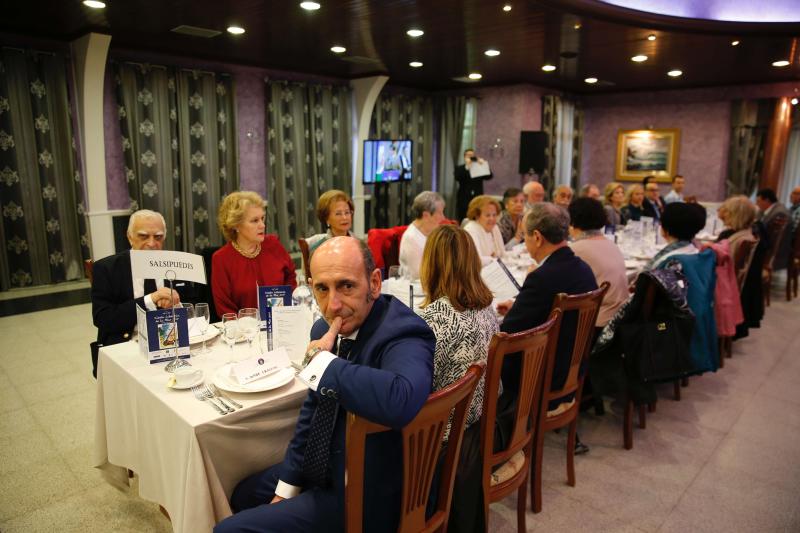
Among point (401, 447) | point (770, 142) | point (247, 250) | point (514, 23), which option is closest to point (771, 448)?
point (401, 447)

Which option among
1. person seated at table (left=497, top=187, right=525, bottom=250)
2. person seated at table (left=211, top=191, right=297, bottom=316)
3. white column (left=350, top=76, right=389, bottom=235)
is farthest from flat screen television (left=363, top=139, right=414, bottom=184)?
person seated at table (left=211, top=191, right=297, bottom=316)

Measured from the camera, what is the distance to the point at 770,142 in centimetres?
899

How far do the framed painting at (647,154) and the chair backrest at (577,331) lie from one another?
28.6 feet

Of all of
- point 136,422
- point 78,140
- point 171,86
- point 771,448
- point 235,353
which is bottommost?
point 771,448

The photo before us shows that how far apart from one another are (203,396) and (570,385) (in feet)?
5.24

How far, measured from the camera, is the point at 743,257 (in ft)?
13.9

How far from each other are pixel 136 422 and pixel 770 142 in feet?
Result: 33.4

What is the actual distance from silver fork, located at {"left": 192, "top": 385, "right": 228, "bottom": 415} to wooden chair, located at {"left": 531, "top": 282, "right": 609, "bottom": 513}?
1.28 meters

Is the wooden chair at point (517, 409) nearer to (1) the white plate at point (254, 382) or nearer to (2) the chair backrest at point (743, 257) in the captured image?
(1) the white plate at point (254, 382)

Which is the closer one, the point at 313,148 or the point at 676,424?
the point at 676,424

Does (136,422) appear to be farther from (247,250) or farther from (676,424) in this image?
(676,424)

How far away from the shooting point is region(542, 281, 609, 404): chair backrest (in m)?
2.29

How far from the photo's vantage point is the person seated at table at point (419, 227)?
13.0 ft

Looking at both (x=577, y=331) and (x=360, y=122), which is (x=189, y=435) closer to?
(x=577, y=331)
